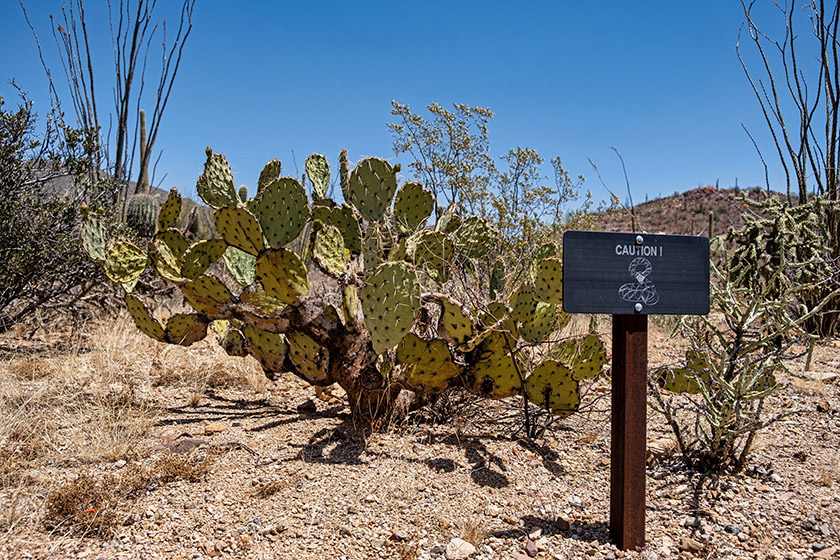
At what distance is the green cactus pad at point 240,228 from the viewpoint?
9.40 feet

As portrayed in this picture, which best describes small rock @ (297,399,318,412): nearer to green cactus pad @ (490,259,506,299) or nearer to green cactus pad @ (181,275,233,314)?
green cactus pad @ (181,275,233,314)

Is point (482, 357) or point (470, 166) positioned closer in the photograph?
point (482, 357)

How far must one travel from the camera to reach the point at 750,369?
108 inches

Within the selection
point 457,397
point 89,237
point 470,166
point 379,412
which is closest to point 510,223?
point 470,166

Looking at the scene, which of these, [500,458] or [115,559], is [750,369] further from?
[115,559]

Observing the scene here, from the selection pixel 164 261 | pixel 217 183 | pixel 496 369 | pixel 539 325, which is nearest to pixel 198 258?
pixel 164 261

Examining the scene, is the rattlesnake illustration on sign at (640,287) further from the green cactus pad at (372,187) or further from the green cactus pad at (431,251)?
the green cactus pad at (372,187)

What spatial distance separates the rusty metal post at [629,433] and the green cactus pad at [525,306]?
905mm

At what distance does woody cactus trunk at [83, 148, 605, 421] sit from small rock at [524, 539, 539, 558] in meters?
0.97

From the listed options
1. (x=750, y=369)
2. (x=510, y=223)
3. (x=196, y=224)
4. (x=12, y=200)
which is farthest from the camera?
(x=196, y=224)

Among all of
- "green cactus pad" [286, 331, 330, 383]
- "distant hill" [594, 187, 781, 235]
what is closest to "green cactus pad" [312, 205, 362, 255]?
"green cactus pad" [286, 331, 330, 383]

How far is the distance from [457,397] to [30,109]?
3.96m

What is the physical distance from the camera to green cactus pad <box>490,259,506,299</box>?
394 cm

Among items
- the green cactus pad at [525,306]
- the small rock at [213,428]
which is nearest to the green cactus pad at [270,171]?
the small rock at [213,428]
